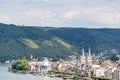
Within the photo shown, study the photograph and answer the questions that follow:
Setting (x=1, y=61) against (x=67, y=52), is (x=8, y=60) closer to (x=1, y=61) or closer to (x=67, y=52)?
(x=1, y=61)

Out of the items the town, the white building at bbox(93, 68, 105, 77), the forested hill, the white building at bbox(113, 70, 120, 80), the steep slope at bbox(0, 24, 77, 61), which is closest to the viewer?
the white building at bbox(113, 70, 120, 80)

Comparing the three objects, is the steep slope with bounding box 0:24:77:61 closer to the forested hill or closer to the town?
the forested hill

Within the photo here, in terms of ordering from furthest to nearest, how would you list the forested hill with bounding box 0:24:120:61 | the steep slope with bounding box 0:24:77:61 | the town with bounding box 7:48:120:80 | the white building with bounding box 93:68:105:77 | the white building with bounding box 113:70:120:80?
the forested hill with bounding box 0:24:120:61, the steep slope with bounding box 0:24:77:61, the white building with bounding box 93:68:105:77, the town with bounding box 7:48:120:80, the white building with bounding box 113:70:120:80

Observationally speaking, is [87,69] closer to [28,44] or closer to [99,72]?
[99,72]

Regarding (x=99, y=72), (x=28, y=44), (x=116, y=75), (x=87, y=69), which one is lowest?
(x=116, y=75)

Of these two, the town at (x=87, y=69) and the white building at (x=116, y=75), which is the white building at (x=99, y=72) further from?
the white building at (x=116, y=75)

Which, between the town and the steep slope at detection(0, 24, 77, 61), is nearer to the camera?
the town

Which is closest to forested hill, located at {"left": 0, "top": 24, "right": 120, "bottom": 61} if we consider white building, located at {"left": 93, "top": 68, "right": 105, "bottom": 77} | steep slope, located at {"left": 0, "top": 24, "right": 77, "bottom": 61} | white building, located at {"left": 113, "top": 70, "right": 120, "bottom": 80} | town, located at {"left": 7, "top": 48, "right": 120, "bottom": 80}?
steep slope, located at {"left": 0, "top": 24, "right": 77, "bottom": 61}

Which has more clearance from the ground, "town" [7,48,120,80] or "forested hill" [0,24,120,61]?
"forested hill" [0,24,120,61]

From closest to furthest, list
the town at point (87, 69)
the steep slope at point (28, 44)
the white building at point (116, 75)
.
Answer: the white building at point (116, 75) < the town at point (87, 69) < the steep slope at point (28, 44)

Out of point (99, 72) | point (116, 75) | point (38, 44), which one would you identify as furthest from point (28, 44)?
point (116, 75)

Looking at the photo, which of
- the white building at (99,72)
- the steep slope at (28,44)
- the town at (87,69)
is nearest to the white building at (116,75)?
the town at (87,69)

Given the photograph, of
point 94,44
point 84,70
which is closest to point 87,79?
point 84,70
